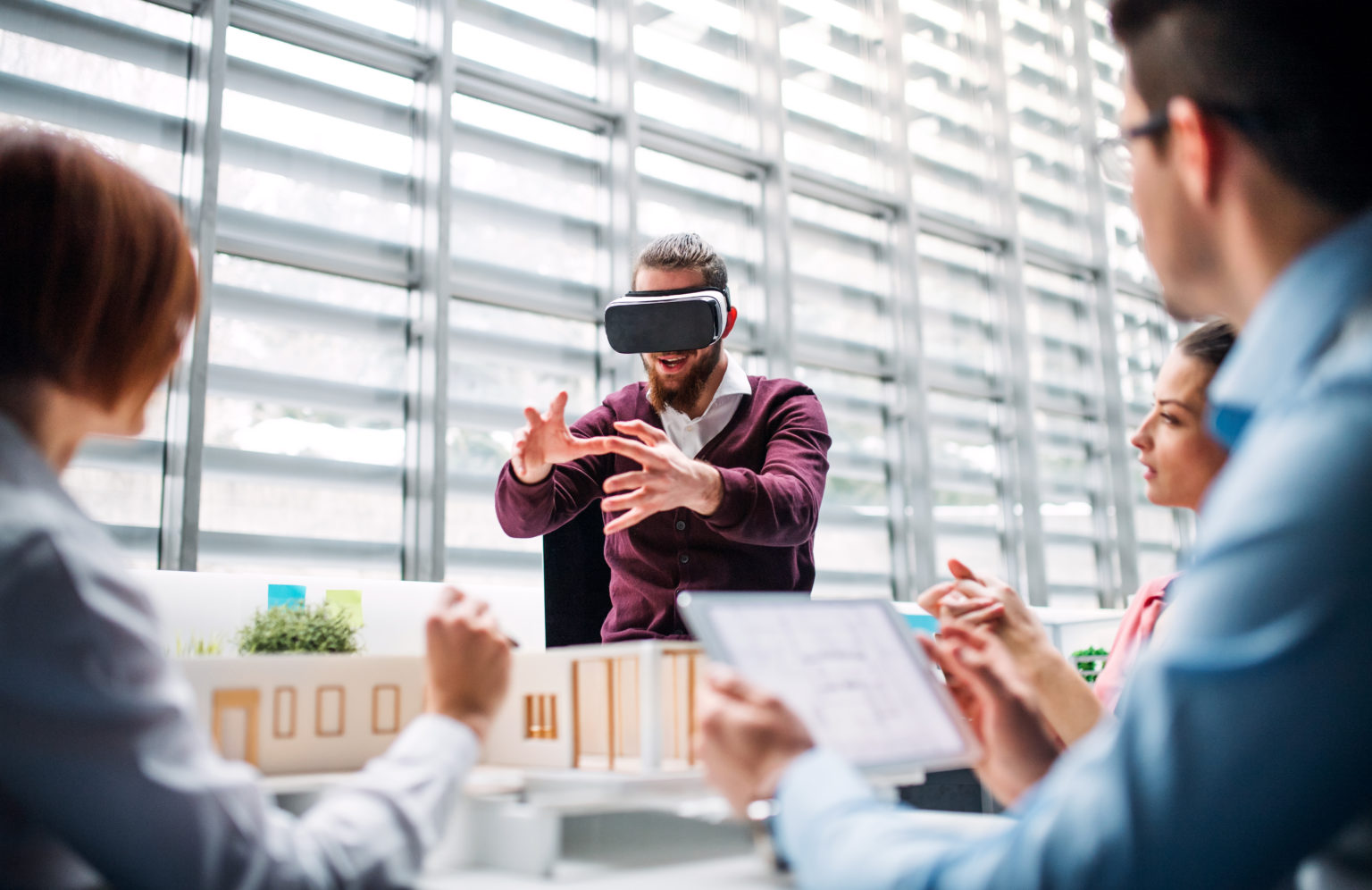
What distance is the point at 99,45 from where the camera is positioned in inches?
147

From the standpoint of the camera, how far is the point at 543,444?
1955mm

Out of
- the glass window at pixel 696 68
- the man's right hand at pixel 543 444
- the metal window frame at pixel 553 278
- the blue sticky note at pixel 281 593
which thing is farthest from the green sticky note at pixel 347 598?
the glass window at pixel 696 68

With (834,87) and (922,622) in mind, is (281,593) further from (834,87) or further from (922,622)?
(834,87)

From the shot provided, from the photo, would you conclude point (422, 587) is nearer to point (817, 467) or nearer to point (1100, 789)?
point (817, 467)

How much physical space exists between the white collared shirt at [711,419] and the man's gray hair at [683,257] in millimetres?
199

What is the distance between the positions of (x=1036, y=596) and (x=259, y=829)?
20.0ft

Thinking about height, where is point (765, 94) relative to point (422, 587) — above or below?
above

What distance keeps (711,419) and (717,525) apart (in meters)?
0.46

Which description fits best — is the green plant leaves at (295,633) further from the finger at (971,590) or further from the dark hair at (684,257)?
the dark hair at (684,257)

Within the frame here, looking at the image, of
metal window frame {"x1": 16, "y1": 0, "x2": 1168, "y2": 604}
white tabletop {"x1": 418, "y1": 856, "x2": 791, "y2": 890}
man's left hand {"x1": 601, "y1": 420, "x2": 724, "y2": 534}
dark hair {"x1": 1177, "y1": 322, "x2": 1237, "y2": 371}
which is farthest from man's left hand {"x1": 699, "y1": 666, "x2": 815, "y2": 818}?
metal window frame {"x1": 16, "y1": 0, "x2": 1168, "y2": 604}

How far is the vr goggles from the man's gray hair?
0.34 m

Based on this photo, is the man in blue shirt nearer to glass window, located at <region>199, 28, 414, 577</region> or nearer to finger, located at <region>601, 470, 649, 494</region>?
finger, located at <region>601, 470, 649, 494</region>

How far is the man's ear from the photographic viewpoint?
745 mm

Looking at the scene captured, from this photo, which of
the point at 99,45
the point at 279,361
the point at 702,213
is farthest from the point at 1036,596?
the point at 99,45
